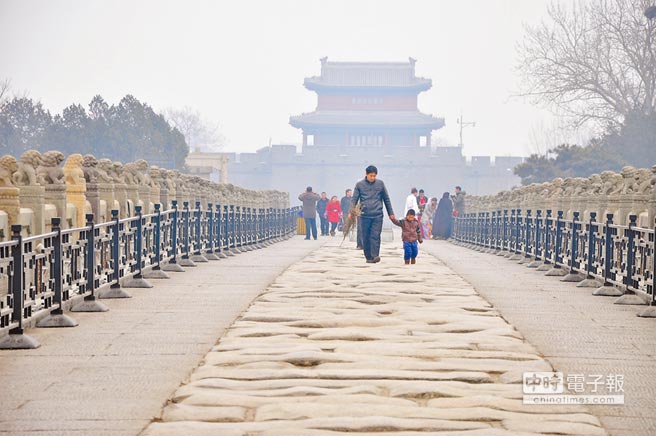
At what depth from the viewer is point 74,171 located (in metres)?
11.2

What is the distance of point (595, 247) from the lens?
11.8 m

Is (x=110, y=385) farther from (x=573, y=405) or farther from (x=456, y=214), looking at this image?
(x=456, y=214)

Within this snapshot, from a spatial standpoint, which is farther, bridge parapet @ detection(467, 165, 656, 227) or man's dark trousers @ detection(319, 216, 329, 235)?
man's dark trousers @ detection(319, 216, 329, 235)

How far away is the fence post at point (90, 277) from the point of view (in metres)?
8.91

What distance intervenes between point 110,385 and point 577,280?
811cm

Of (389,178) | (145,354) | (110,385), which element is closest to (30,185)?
(145,354)

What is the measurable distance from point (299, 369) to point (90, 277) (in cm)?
361

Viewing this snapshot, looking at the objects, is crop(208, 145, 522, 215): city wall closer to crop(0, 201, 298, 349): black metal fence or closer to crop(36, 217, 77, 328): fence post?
crop(0, 201, 298, 349): black metal fence

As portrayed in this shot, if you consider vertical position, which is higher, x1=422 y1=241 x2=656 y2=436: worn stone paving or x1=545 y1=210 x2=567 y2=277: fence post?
x1=545 y1=210 x2=567 y2=277: fence post

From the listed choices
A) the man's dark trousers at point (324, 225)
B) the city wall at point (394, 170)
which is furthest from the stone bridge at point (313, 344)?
the city wall at point (394, 170)

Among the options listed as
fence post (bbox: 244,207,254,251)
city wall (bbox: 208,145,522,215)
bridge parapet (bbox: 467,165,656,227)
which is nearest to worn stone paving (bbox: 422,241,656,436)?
bridge parapet (bbox: 467,165,656,227)

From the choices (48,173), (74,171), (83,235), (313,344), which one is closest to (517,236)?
(74,171)

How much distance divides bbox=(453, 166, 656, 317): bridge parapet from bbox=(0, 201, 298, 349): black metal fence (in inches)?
181

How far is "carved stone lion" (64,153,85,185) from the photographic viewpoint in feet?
36.6
